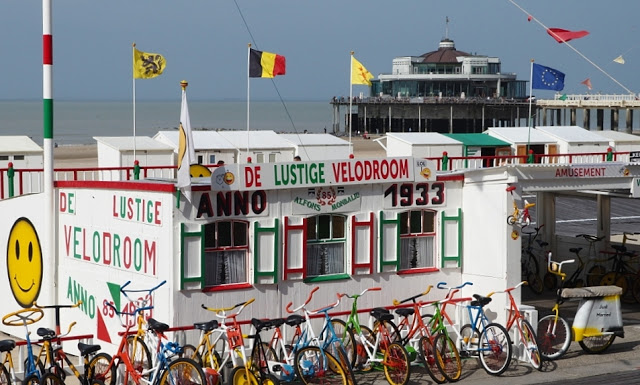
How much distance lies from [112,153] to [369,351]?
1474 cm

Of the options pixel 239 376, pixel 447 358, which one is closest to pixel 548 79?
pixel 447 358

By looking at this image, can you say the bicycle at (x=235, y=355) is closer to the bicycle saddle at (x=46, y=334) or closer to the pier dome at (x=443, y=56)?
the bicycle saddle at (x=46, y=334)

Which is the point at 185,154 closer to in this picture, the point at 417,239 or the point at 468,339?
the point at 417,239

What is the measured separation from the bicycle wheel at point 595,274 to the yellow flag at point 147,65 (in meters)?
9.78

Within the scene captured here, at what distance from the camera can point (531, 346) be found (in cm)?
1491

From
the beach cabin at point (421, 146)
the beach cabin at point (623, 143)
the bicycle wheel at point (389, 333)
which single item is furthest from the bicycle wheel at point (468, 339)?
the beach cabin at point (623, 143)

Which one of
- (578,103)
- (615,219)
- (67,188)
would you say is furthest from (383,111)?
(67,188)

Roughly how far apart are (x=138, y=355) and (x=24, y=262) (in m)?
5.61

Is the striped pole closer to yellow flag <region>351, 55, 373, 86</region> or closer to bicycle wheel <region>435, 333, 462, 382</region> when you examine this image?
bicycle wheel <region>435, 333, 462, 382</region>

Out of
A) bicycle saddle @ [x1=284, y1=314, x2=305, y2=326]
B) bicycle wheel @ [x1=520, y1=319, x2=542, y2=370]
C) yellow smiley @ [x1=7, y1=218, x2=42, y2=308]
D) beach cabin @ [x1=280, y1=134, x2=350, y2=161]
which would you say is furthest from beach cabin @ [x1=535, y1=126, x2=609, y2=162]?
bicycle saddle @ [x1=284, y1=314, x2=305, y2=326]

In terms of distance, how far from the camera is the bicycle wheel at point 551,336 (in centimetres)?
1548

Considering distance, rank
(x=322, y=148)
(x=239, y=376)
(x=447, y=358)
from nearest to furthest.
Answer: (x=239, y=376), (x=447, y=358), (x=322, y=148)

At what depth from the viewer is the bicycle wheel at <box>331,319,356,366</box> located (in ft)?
47.4

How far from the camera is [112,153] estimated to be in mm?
27578
